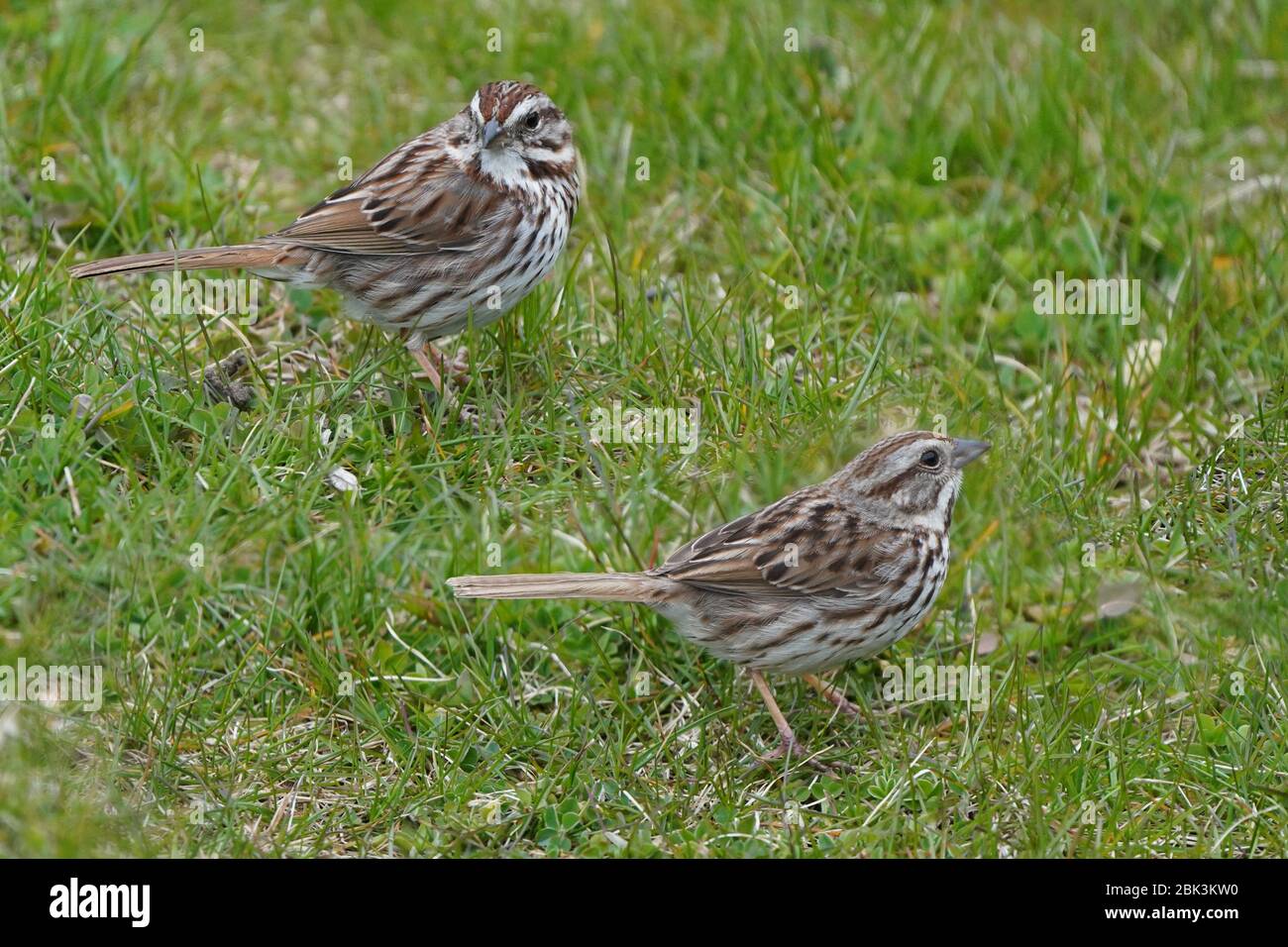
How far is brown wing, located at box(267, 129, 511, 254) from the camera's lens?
725cm

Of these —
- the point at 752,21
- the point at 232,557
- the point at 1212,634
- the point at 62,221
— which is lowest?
the point at 1212,634

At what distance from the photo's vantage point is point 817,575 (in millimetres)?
6621

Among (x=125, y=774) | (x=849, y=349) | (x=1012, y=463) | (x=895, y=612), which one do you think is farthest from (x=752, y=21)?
(x=125, y=774)

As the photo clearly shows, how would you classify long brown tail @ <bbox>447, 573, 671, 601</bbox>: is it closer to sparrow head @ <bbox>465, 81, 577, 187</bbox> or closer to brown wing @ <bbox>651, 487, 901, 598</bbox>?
brown wing @ <bbox>651, 487, 901, 598</bbox>

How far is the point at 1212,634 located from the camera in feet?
21.7

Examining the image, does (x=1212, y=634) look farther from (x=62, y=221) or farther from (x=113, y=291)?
(x=62, y=221)

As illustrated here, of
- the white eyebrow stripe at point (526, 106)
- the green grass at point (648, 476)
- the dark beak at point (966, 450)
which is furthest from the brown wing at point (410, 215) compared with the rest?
the dark beak at point (966, 450)

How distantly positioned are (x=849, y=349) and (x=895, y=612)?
1.56 meters

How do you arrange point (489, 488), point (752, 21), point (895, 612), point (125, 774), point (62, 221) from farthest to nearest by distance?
point (752, 21) → point (62, 221) → point (895, 612) → point (489, 488) → point (125, 774)

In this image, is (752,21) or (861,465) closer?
(861,465)

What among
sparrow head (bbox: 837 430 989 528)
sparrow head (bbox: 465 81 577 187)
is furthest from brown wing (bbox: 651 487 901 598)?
sparrow head (bbox: 465 81 577 187)

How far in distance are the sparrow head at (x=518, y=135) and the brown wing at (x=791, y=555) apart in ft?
6.12

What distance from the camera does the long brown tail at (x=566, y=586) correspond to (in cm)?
604

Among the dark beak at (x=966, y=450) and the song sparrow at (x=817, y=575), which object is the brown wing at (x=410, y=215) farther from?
the dark beak at (x=966, y=450)
